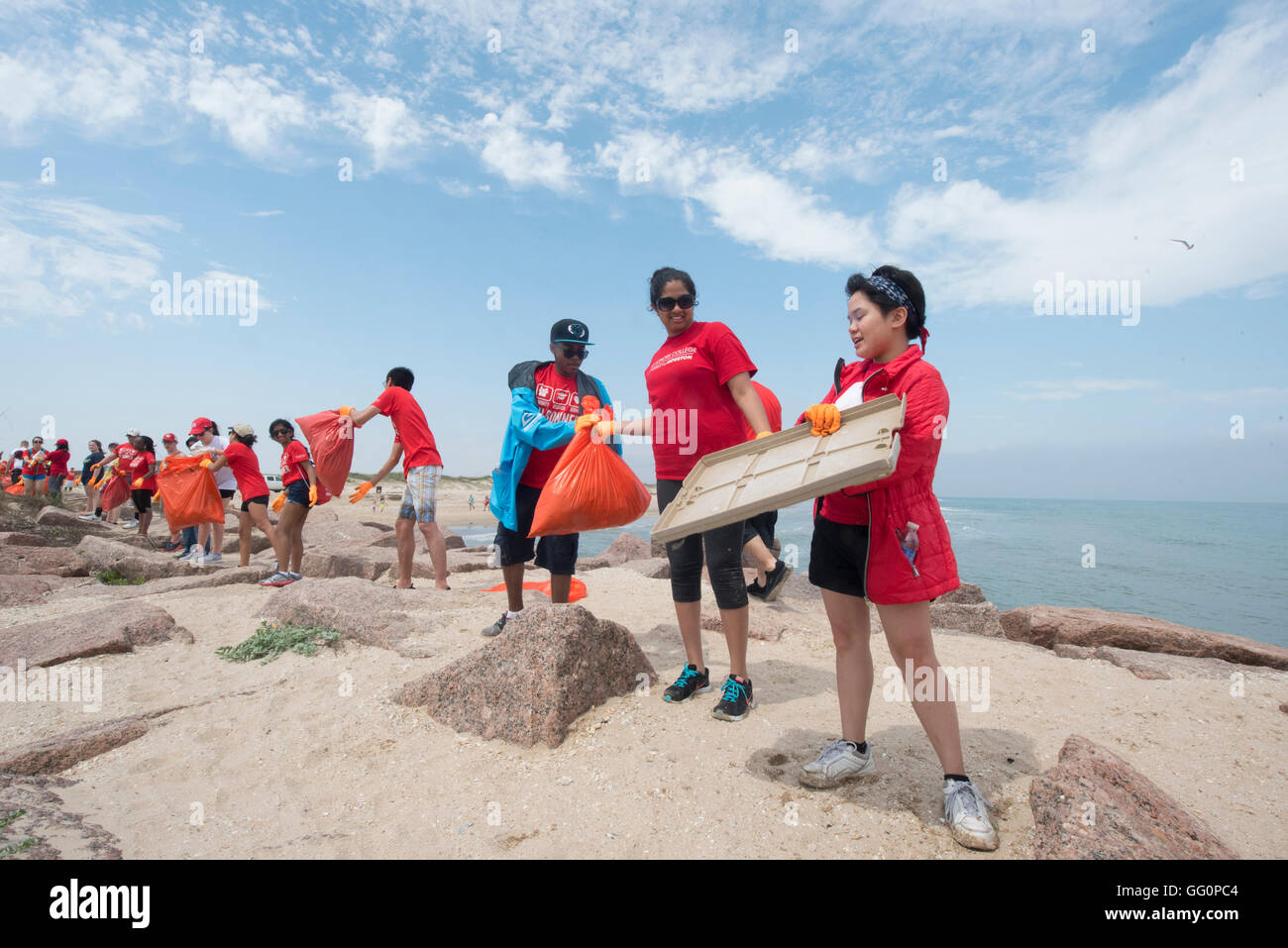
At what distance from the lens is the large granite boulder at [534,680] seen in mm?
2871

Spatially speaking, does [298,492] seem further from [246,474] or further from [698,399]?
[698,399]

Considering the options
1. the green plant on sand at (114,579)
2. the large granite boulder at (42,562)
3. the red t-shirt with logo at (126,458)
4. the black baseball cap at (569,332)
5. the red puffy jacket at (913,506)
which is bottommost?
the green plant on sand at (114,579)

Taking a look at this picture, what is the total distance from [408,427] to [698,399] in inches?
138

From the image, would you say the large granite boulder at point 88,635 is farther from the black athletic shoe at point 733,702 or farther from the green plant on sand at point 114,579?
the black athletic shoe at point 733,702

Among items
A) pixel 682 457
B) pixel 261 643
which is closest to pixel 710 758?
pixel 682 457

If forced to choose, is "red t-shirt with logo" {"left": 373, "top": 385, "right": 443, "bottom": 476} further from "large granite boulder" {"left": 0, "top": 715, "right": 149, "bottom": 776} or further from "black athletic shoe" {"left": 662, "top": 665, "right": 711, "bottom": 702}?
"black athletic shoe" {"left": 662, "top": 665, "right": 711, "bottom": 702}

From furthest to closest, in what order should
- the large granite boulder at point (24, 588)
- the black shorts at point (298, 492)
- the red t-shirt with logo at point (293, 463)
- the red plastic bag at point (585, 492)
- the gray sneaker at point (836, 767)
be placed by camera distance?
the red t-shirt with logo at point (293, 463), the black shorts at point (298, 492), the large granite boulder at point (24, 588), the red plastic bag at point (585, 492), the gray sneaker at point (836, 767)

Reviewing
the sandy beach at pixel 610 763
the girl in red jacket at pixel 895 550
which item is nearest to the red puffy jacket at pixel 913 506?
the girl in red jacket at pixel 895 550

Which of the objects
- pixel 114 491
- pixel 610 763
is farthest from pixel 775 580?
pixel 114 491

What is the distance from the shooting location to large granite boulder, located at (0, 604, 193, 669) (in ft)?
13.6

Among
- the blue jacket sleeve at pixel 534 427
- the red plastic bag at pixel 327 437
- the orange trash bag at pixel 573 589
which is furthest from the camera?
the orange trash bag at pixel 573 589

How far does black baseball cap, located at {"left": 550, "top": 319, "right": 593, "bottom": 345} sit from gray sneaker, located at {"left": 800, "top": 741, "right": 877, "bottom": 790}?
2752 millimetres

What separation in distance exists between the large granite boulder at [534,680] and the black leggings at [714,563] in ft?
1.59

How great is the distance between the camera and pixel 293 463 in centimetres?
687
